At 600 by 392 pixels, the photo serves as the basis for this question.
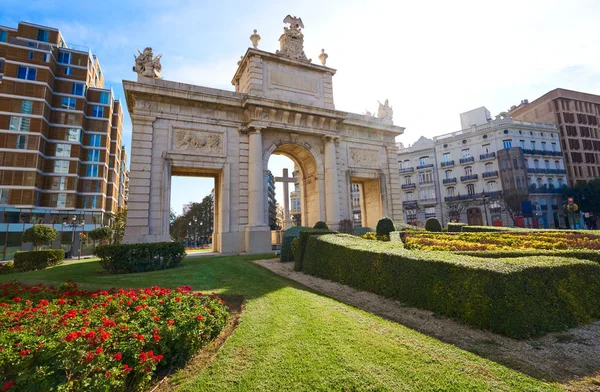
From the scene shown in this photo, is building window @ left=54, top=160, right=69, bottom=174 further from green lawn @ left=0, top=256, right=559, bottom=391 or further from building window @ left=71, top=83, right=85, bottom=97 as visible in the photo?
green lawn @ left=0, top=256, right=559, bottom=391

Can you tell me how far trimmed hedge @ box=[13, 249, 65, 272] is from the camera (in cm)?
1650

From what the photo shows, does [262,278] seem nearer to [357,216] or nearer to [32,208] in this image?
[32,208]

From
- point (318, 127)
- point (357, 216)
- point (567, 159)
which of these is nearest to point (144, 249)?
point (318, 127)

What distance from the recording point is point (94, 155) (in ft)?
162

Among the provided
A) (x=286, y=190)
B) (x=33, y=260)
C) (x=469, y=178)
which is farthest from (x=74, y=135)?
(x=469, y=178)

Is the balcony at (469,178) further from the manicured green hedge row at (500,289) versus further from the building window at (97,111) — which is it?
the building window at (97,111)

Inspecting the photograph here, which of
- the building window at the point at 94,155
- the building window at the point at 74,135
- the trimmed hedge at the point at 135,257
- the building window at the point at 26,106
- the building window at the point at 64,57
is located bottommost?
the trimmed hedge at the point at 135,257

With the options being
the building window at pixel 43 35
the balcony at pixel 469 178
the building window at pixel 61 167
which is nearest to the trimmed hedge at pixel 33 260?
the building window at pixel 61 167

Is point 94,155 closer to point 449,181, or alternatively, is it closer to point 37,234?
point 37,234

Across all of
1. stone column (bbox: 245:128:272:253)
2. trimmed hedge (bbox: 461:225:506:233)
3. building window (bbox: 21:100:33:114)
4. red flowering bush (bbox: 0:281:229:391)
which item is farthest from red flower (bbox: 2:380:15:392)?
building window (bbox: 21:100:33:114)

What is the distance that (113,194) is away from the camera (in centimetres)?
5478

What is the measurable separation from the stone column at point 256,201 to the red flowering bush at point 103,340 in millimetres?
13036

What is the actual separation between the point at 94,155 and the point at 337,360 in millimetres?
58547

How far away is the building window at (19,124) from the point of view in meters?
41.6
